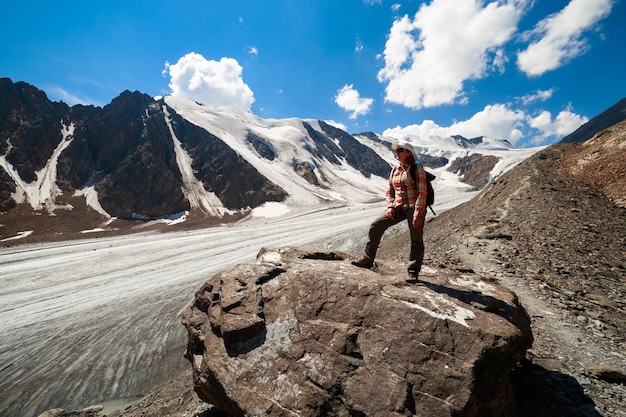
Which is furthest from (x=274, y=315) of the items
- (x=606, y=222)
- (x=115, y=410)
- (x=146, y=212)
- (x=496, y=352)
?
(x=146, y=212)

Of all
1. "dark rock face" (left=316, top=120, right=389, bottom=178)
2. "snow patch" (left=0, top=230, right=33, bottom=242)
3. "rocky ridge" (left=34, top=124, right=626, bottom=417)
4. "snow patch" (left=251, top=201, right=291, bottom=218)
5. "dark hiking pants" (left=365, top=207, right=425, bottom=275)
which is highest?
"dark rock face" (left=316, top=120, right=389, bottom=178)

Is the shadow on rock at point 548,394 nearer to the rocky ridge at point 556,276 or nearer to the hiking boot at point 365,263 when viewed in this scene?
the rocky ridge at point 556,276

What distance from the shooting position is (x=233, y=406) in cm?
414


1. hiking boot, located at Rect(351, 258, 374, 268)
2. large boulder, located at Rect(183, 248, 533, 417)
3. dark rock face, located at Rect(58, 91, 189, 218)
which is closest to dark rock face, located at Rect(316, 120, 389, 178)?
dark rock face, located at Rect(58, 91, 189, 218)

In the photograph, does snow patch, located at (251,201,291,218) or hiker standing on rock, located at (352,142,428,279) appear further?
snow patch, located at (251,201,291,218)

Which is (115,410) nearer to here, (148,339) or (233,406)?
(148,339)

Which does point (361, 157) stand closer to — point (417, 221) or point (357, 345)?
point (417, 221)

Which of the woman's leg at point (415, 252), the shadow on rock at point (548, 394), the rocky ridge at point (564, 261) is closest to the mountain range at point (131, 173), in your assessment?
the rocky ridge at point (564, 261)

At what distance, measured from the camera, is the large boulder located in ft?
11.9

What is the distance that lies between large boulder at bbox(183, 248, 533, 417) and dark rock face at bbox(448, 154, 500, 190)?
14338 cm

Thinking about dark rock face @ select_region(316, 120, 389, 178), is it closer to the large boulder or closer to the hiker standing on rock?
the hiker standing on rock

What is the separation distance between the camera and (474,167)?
149m

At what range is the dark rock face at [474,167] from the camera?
456ft

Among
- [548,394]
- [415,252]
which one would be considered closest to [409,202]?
[415,252]
